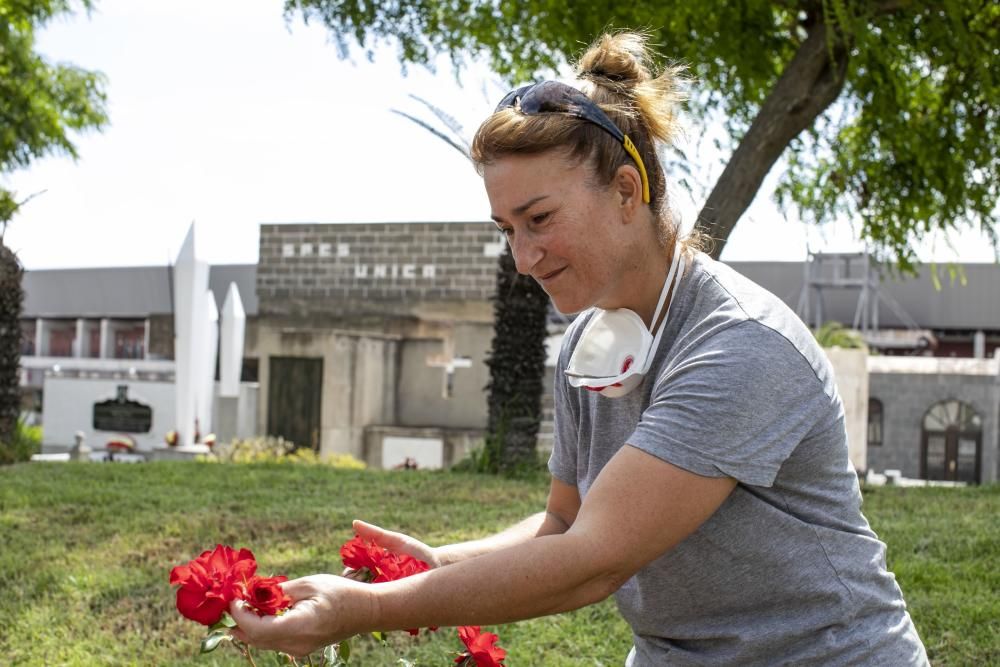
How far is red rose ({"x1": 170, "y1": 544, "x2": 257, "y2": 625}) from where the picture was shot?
69.2 inches

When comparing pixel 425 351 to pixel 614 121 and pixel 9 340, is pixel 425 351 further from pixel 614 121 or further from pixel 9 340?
pixel 614 121

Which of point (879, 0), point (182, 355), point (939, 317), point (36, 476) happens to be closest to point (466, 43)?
point (879, 0)

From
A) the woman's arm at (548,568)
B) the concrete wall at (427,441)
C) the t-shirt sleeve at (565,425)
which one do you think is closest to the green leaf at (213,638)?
the woman's arm at (548,568)

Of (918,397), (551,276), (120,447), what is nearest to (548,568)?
(551,276)

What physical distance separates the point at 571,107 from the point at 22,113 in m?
16.6

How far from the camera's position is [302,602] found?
1.51m

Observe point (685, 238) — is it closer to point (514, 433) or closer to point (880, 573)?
point (880, 573)

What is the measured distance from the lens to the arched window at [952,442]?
25156 mm

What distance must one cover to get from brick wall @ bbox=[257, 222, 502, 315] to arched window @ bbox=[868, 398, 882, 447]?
979 centimetres

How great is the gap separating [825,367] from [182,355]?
15695 millimetres

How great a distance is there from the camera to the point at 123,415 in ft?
68.4

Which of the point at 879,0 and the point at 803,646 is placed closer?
the point at 803,646

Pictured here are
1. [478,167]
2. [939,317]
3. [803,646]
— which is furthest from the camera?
[939,317]

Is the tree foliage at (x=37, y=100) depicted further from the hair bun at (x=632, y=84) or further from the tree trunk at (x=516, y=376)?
the hair bun at (x=632, y=84)
